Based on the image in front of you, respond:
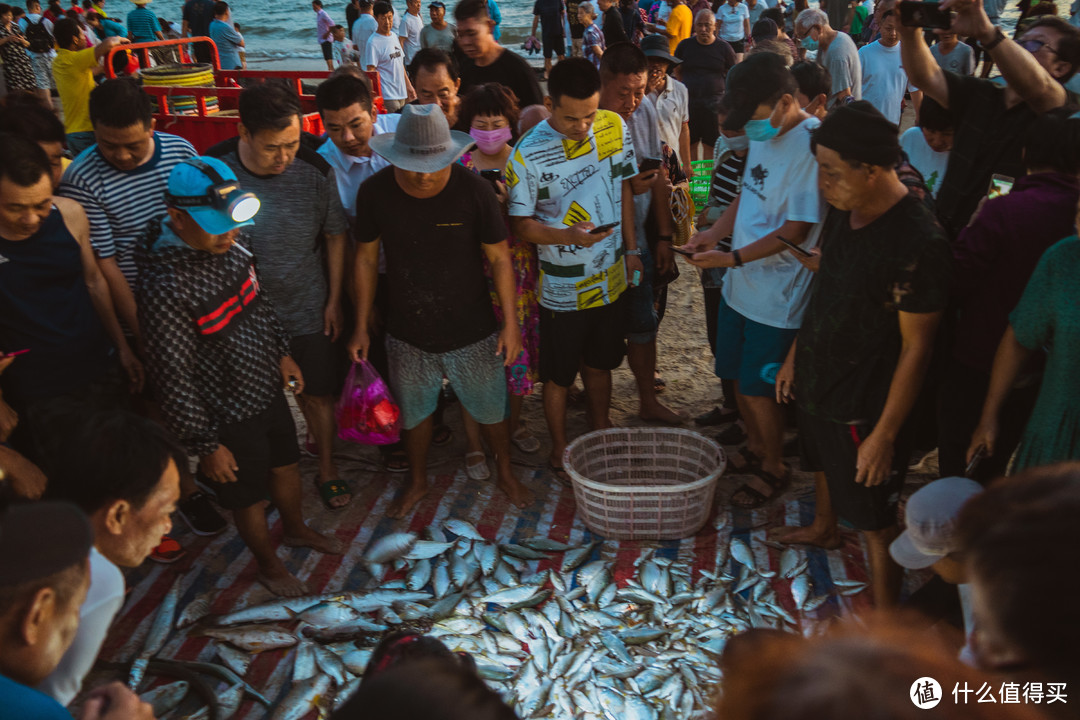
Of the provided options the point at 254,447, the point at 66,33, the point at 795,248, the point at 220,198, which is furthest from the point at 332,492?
the point at 66,33

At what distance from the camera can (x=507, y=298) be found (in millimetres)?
3850

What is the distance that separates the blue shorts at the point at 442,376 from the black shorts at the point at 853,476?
152 cm

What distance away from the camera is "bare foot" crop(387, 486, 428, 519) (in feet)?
13.5

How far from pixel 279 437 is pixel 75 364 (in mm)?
888

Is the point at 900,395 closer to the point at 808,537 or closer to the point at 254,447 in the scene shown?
the point at 808,537

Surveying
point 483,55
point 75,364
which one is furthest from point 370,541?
point 483,55

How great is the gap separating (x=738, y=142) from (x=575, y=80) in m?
0.81

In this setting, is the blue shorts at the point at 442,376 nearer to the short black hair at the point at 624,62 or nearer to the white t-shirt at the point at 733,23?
the short black hair at the point at 624,62

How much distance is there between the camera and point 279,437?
3479 millimetres

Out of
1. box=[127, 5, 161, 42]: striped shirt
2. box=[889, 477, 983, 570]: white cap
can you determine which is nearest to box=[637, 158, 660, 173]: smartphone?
box=[889, 477, 983, 570]: white cap

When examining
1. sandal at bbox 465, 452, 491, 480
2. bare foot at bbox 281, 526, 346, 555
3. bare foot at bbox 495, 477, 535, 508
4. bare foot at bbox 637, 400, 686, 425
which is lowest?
bare foot at bbox 637, 400, 686, 425

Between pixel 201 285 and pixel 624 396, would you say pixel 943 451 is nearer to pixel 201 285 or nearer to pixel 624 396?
pixel 624 396

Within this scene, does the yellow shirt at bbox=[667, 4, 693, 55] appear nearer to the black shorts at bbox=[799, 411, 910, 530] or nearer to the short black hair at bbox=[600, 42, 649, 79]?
the short black hair at bbox=[600, 42, 649, 79]

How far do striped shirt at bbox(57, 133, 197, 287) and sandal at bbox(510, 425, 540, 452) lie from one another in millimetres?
2159
